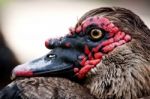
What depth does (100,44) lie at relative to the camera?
77.1 inches

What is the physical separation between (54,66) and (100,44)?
138mm

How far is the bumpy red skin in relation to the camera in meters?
1.95

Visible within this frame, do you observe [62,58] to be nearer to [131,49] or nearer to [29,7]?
[131,49]

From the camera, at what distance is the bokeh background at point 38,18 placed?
7.31 feet

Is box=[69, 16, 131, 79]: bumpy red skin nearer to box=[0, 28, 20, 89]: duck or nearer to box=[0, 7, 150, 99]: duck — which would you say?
box=[0, 7, 150, 99]: duck

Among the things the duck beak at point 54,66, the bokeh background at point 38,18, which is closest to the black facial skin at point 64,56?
the duck beak at point 54,66

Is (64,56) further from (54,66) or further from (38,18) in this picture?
(38,18)

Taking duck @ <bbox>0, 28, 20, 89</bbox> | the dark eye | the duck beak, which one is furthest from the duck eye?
duck @ <bbox>0, 28, 20, 89</bbox>

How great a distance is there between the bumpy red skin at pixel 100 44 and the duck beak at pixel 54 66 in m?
0.02

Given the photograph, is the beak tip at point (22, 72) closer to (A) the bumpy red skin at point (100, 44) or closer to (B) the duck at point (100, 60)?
(B) the duck at point (100, 60)

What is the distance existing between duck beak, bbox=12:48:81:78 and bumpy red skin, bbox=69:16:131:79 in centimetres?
2

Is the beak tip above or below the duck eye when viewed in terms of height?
below

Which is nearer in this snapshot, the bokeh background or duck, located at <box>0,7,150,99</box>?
duck, located at <box>0,7,150,99</box>

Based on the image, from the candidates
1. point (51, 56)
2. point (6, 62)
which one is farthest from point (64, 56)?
point (6, 62)
